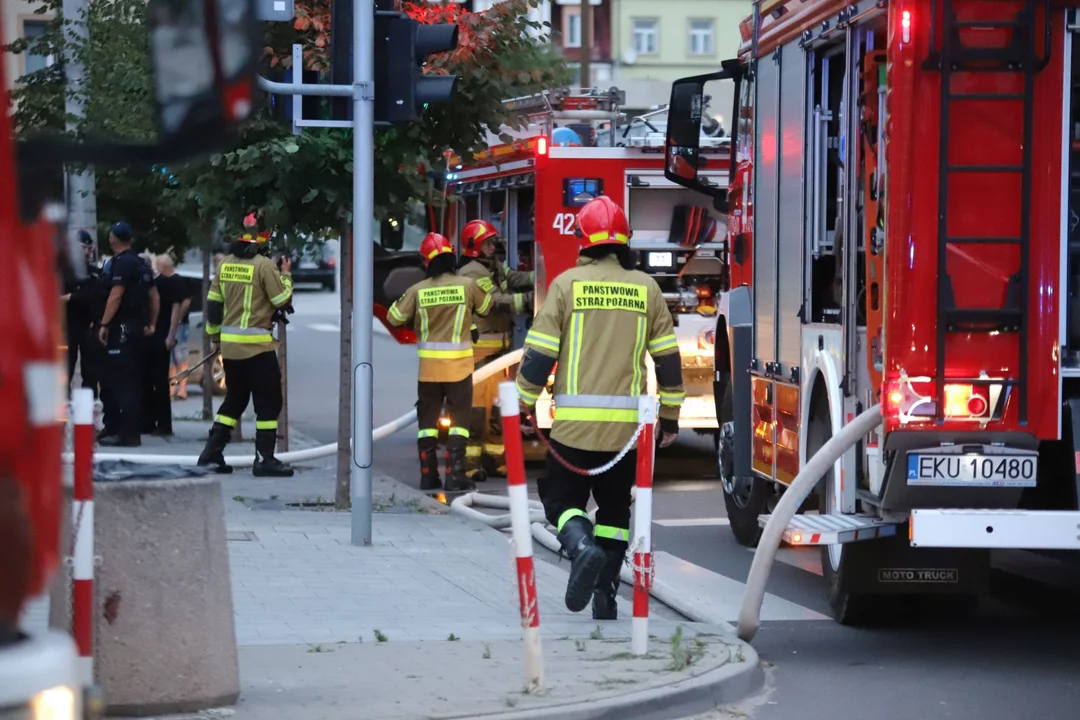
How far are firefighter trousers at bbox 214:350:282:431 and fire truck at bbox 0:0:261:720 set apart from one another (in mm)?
9697

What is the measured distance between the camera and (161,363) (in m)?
16.8

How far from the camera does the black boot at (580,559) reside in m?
7.66

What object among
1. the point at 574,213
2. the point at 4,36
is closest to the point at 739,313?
the point at 574,213

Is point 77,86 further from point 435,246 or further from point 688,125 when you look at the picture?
point 688,125

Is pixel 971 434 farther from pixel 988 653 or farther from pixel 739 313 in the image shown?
pixel 739 313

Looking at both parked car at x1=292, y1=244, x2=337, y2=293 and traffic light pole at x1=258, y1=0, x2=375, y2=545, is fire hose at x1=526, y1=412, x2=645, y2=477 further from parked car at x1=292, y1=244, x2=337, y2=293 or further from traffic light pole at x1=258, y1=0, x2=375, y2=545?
parked car at x1=292, y1=244, x2=337, y2=293

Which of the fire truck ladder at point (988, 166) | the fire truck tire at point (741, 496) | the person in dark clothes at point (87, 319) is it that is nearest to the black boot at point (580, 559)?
the fire truck ladder at point (988, 166)

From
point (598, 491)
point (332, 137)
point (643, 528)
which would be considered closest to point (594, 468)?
point (598, 491)

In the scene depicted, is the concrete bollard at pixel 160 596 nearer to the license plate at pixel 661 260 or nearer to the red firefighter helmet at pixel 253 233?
the red firefighter helmet at pixel 253 233

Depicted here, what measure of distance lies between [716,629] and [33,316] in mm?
5294

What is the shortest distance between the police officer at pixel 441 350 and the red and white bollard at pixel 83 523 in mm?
7861

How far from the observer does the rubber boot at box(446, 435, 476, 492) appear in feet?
43.8

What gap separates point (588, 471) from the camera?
780cm

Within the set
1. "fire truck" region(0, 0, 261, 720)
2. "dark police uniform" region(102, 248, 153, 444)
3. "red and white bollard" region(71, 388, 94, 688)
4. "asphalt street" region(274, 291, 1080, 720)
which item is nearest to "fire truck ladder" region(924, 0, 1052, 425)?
"asphalt street" region(274, 291, 1080, 720)
